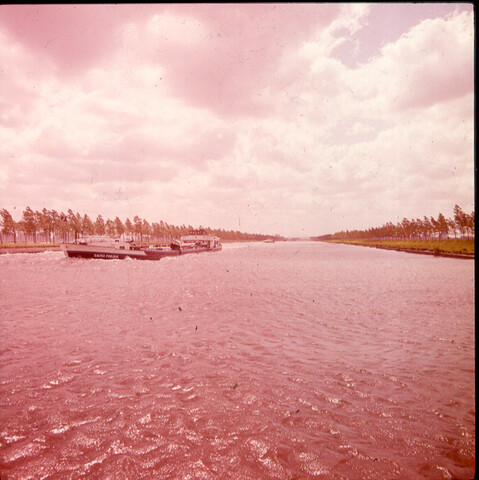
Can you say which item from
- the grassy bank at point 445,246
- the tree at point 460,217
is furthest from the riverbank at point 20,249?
the tree at point 460,217

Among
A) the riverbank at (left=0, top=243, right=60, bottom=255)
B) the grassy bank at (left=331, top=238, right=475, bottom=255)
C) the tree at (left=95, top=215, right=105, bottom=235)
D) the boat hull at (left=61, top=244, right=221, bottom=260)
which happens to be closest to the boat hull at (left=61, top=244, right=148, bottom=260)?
the boat hull at (left=61, top=244, right=221, bottom=260)

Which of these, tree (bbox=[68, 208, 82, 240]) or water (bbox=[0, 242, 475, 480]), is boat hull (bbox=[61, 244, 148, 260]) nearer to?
water (bbox=[0, 242, 475, 480])

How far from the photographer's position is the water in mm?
4188

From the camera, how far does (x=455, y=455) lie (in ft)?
14.3

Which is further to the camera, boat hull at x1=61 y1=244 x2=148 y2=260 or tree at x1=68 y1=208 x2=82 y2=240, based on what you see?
tree at x1=68 y1=208 x2=82 y2=240

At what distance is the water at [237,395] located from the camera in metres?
4.19

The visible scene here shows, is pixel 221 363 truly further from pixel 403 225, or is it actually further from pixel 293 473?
pixel 403 225

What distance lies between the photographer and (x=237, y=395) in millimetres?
6070

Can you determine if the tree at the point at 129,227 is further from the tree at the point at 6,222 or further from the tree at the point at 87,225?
the tree at the point at 6,222

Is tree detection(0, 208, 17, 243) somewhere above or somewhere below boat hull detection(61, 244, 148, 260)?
above

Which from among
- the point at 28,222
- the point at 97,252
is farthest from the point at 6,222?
the point at 97,252

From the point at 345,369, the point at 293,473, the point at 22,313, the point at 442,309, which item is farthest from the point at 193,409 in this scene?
the point at 442,309

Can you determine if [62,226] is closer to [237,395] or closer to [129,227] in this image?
[129,227]

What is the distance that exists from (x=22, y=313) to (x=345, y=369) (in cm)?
1220
